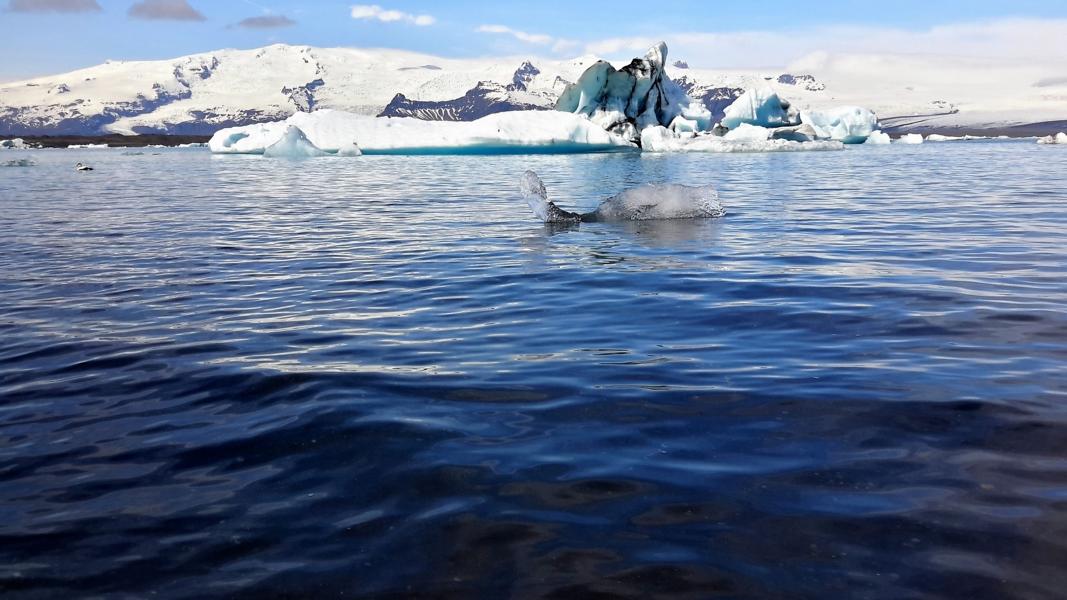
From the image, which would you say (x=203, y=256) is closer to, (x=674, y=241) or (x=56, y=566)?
(x=674, y=241)

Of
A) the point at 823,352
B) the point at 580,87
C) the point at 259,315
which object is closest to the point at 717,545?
the point at 823,352

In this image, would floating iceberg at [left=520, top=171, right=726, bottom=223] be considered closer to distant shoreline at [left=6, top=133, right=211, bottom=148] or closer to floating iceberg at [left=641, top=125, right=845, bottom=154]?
floating iceberg at [left=641, top=125, right=845, bottom=154]

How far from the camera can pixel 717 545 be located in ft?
7.45

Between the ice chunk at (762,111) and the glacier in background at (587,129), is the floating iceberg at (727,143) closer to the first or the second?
the glacier in background at (587,129)

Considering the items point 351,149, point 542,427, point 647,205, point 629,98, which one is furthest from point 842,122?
point 542,427

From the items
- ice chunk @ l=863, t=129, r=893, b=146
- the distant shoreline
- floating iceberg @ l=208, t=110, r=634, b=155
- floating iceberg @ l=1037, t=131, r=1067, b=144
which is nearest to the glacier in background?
floating iceberg @ l=208, t=110, r=634, b=155

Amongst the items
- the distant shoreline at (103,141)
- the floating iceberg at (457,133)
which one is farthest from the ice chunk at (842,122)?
the distant shoreline at (103,141)

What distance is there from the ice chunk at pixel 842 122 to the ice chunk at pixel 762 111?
4.29 meters

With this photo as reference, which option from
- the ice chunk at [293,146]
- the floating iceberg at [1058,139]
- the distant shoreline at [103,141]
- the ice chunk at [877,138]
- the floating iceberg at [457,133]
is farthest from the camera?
the distant shoreline at [103,141]

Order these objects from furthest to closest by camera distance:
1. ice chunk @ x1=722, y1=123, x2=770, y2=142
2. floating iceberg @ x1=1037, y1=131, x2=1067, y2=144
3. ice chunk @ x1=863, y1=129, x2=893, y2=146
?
1. ice chunk @ x1=863, y1=129, x2=893, y2=146
2. floating iceberg @ x1=1037, y1=131, x2=1067, y2=144
3. ice chunk @ x1=722, y1=123, x2=770, y2=142

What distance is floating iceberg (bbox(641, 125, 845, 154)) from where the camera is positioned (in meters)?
39.5

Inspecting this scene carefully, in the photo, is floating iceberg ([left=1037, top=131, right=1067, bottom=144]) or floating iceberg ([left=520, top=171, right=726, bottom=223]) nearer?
floating iceberg ([left=520, top=171, right=726, bottom=223])

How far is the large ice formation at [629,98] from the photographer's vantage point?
3981 cm

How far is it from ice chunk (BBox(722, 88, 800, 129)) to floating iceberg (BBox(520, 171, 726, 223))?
120 feet
